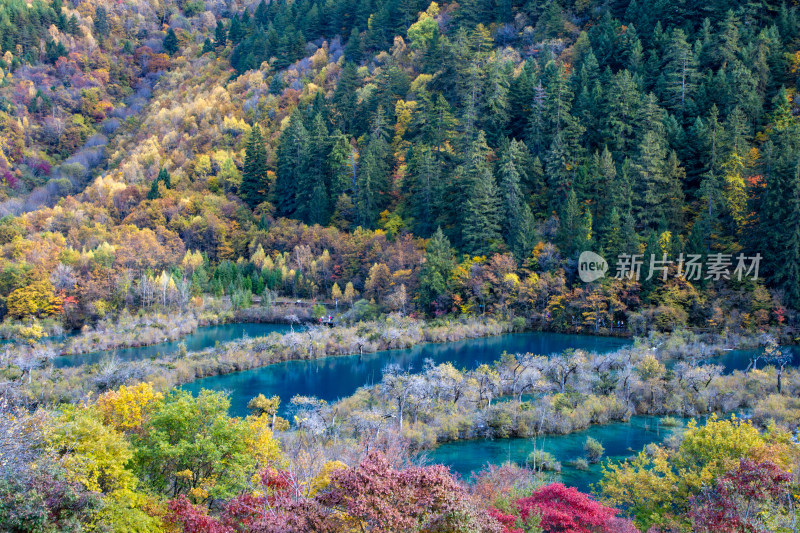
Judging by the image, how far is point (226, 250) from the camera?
63.1m

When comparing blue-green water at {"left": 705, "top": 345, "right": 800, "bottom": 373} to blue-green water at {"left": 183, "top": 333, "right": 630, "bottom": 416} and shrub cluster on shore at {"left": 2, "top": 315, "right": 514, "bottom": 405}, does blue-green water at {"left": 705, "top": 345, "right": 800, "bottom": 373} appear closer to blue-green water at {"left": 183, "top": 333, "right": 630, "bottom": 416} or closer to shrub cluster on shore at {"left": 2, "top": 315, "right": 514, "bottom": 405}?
blue-green water at {"left": 183, "top": 333, "right": 630, "bottom": 416}

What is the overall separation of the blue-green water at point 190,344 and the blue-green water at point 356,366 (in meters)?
6.69

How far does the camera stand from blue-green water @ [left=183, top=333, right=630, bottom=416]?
112 feet

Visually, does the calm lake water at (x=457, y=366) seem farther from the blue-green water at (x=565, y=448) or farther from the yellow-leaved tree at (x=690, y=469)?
the yellow-leaved tree at (x=690, y=469)

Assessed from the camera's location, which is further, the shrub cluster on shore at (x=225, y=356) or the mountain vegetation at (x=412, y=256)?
the shrub cluster on shore at (x=225, y=356)

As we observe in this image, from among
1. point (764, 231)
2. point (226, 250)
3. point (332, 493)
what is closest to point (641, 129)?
point (764, 231)

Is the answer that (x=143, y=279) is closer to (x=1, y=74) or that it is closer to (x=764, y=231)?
(x=764, y=231)

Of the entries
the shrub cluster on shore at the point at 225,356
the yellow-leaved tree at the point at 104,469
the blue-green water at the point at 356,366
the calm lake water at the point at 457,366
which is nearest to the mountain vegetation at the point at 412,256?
the yellow-leaved tree at the point at 104,469

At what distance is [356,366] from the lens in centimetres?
3922

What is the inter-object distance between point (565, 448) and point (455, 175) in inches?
1268

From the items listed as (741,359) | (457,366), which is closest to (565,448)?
(457,366)

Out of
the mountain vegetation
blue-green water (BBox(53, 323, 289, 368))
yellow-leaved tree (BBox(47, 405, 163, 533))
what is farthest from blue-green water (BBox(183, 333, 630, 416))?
yellow-leaved tree (BBox(47, 405, 163, 533))

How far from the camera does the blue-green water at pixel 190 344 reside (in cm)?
4097

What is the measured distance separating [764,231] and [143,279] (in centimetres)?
4460
